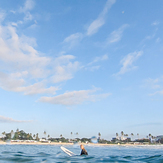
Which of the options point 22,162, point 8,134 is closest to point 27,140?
point 8,134

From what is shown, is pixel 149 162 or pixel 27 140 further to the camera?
pixel 27 140

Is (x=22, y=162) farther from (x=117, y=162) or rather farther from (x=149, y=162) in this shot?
(x=149, y=162)

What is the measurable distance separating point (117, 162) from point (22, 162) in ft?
34.6

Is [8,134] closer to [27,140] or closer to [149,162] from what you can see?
[27,140]

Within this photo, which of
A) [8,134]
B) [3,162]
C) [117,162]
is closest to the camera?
[3,162]

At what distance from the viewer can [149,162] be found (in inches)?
816

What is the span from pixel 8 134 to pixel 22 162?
19145 centimetres

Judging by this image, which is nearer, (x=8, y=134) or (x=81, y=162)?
(x=81, y=162)

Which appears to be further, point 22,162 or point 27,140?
point 27,140

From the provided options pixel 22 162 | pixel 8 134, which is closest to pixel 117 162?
Answer: pixel 22 162

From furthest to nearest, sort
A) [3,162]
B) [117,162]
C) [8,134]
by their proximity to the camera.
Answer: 1. [8,134]
2. [117,162]
3. [3,162]

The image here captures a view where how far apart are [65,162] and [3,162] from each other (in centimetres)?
633

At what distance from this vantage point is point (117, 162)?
20.7 m

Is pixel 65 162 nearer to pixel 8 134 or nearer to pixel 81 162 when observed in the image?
pixel 81 162
